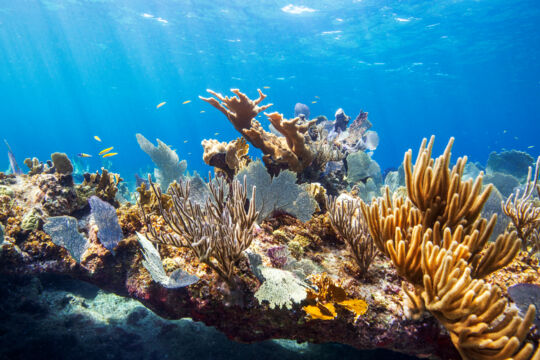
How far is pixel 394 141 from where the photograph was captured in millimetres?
135875

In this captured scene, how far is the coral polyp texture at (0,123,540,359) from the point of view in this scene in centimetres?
197

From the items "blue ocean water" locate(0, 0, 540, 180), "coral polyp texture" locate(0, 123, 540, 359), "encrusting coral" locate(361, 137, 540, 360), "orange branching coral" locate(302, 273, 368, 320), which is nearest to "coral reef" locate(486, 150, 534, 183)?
"coral polyp texture" locate(0, 123, 540, 359)

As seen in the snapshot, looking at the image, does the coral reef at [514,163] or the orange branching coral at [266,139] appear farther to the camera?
the coral reef at [514,163]

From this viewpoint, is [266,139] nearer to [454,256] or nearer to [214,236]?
[214,236]

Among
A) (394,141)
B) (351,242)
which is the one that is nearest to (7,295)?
(351,242)

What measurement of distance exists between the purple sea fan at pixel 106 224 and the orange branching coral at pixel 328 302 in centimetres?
256

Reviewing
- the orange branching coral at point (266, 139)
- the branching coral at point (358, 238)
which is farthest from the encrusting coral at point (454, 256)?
the orange branching coral at point (266, 139)

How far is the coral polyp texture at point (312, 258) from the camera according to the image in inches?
77.7

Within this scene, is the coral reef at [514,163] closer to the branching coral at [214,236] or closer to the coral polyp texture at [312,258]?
the coral polyp texture at [312,258]

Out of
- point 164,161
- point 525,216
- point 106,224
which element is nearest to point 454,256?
point 525,216

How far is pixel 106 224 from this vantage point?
3.44 m

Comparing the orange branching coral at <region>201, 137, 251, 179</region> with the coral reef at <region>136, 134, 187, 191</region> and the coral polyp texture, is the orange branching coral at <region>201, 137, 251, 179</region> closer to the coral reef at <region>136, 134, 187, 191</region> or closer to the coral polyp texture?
the coral polyp texture

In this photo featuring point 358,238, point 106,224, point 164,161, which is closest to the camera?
point 358,238

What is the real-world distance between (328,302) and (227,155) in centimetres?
306
